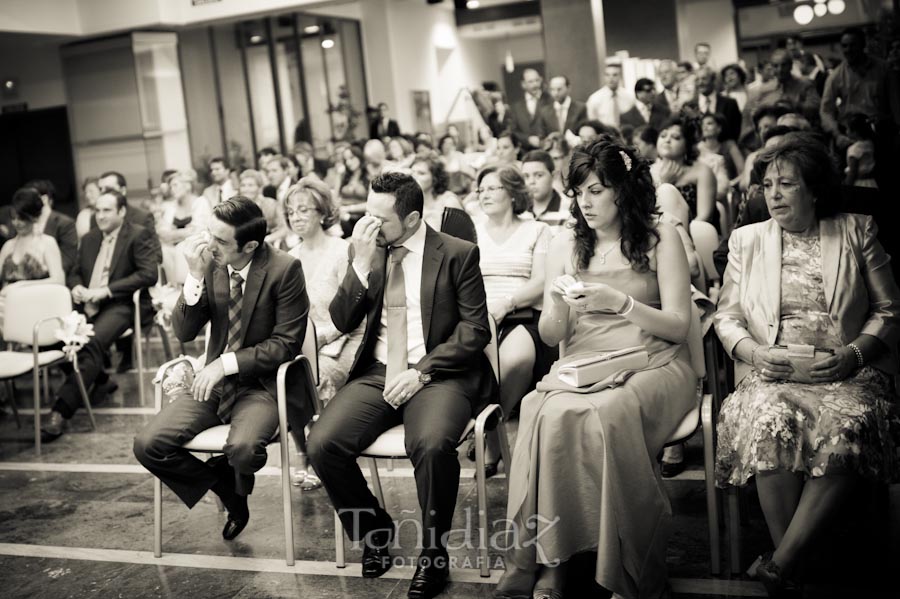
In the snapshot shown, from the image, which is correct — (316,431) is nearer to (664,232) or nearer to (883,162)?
(664,232)

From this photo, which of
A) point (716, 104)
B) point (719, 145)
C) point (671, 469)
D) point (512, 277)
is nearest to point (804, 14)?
point (716, 104)

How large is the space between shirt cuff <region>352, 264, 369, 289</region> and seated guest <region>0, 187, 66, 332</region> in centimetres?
346

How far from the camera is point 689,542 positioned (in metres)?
3.32

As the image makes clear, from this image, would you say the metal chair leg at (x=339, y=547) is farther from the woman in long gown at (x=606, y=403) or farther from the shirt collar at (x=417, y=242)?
the shirt collar at (x=417, y=242)

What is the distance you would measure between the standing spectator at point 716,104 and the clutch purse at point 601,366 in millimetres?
4903

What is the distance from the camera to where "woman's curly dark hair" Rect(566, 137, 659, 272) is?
126 inches

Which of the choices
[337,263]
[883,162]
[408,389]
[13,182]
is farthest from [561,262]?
[13,182]

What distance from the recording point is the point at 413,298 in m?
3.54

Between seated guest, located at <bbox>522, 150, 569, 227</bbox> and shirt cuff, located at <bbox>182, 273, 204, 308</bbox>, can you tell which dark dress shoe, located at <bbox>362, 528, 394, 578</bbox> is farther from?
seated guest, located at <bbox>522, 150, 569, 227</bbox>

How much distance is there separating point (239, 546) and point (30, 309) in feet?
8.36

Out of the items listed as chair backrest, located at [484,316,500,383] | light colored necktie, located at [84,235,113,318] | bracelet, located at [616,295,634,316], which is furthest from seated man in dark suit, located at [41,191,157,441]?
bracelet, located at [616,295,634,316]

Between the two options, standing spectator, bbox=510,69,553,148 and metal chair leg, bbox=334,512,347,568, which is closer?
metal chair leg, bbox=334,512,347,568

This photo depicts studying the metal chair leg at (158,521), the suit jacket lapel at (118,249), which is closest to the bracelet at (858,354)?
the metal chair leg at (158,521)

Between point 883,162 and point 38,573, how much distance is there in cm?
491
